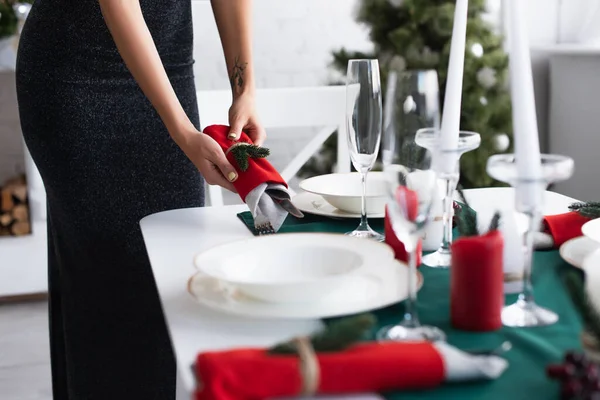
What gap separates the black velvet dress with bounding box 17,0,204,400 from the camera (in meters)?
1.79

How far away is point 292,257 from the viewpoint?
1.03m

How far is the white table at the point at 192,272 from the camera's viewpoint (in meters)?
0.82

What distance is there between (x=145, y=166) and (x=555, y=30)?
2.58 meters

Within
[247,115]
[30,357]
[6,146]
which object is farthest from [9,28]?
[247,115]

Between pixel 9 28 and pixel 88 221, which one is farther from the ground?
pixel 9 28

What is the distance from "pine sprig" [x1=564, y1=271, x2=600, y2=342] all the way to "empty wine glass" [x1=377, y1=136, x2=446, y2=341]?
0.15m

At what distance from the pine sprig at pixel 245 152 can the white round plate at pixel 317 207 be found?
121mm

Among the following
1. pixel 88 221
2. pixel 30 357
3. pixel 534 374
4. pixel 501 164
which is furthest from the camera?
pixel 30 357

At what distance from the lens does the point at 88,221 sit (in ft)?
5.88

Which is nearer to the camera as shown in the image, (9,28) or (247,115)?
(247,115)

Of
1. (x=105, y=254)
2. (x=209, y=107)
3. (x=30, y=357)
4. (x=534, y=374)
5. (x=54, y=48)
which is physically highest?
(x=54, y=48)

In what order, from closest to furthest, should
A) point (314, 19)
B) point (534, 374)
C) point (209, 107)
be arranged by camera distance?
point (534, 374) < point (209, 107) < point (314, 19)

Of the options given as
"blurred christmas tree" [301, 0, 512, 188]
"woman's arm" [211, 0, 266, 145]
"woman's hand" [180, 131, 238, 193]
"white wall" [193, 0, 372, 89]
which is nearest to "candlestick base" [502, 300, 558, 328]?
"woman's hand" [180, 131, 238, 193]

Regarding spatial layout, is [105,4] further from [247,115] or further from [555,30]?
[555,30]
